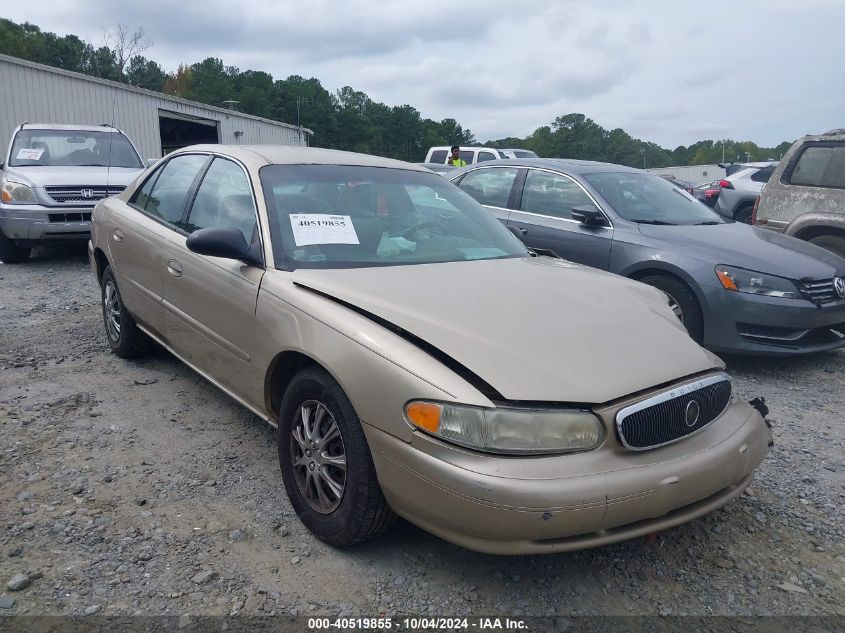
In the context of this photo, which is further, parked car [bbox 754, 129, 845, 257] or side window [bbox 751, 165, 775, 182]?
side window [bbox 751, 165, 775, 182]

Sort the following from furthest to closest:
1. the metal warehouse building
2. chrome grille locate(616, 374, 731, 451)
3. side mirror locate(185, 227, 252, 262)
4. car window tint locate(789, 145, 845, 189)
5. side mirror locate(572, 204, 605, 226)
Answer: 1. the metal warehouse building
2. car window tint locate(789, 145, 845, 189)
3. side mirror locate(572, 204, 605, 226)
4. side mirror locate(185, 227, 252, 262)
5. chrome grille locate(616, 374, 731, 451)

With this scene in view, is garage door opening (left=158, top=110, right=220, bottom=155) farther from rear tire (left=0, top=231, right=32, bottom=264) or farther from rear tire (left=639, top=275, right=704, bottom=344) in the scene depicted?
rear tire (left=639, top=275, right=704, bottom=344)

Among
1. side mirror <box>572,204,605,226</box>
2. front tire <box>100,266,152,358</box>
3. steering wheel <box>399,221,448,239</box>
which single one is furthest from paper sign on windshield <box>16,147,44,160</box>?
steering wheel <box>399,221,448,239</box>

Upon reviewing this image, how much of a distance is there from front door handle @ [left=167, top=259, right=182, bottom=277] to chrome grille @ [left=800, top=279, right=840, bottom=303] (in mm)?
4270

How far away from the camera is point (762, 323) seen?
4957mm

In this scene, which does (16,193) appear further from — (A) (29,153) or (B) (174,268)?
(B) (174,268)

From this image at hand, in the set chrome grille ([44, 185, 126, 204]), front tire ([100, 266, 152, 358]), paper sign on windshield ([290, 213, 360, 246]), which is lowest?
front tire ([100, 266, 152, 358])

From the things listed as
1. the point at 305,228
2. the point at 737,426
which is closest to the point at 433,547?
the point at 737,426

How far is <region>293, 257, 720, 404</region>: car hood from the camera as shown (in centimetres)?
237

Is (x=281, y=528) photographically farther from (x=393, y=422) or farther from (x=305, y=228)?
(x=305, y=228)

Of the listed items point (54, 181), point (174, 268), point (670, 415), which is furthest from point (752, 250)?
point (54, 181)

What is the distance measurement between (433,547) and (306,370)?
0.89 meters

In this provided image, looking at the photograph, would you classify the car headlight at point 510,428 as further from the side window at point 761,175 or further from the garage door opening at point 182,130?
the garage door opening at point 182,130

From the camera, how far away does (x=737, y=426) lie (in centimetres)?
270
